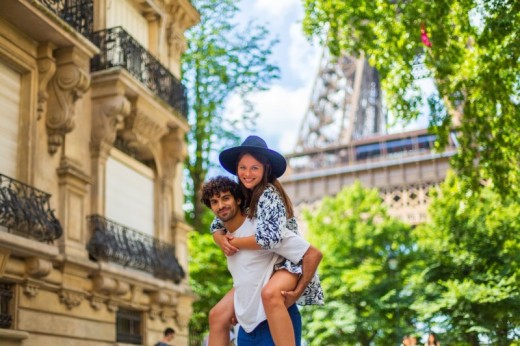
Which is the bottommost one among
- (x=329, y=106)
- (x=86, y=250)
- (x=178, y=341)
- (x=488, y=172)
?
(x=178, y=341)

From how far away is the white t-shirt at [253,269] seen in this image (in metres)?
5.05

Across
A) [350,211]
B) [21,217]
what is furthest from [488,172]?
[350,211]

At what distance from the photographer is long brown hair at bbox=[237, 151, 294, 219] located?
17.1 ft

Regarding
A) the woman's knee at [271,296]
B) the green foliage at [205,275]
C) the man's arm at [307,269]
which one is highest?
the green foliage at [205,275]

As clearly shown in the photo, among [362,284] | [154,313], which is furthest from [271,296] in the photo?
[362,284]

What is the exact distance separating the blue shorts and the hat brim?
90 centimetres

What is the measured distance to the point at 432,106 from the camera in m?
17.6

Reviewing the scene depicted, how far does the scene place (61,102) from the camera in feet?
51.8

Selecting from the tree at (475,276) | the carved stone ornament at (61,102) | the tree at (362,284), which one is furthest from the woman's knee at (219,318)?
the tree at (362,284)

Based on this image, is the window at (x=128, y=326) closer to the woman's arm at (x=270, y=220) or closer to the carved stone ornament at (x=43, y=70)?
the carved stone ornament at (x=43, y=70)

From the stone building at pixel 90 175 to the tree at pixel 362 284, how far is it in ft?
41.7

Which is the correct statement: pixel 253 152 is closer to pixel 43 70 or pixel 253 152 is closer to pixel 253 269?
pixel 253 269

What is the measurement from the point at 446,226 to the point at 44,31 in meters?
15.8

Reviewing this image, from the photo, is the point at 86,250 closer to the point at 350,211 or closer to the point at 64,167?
the point at 64,167
